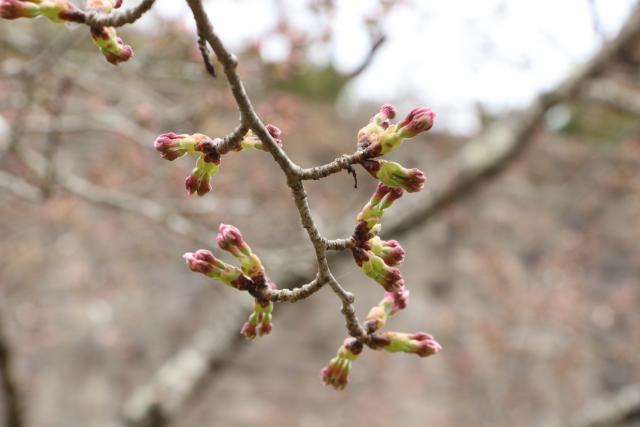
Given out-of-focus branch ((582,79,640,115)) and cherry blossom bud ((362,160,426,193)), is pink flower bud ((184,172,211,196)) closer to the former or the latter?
cherry blossom bud ((362,160,426,193))

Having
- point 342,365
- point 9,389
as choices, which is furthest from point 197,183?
point 9,389

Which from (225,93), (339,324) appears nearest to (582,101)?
(225,93)

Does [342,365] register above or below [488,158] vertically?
below

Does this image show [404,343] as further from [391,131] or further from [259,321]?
[391,131]

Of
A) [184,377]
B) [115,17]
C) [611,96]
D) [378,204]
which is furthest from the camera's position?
[611,96]

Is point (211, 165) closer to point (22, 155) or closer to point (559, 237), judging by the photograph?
point (22, 155)

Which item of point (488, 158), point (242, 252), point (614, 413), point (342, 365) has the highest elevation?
point (488, 158)

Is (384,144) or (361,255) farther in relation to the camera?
(361,255)

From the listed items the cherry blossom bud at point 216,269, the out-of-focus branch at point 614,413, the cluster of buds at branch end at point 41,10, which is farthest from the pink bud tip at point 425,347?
the out-of-focus branch at point 614,413
